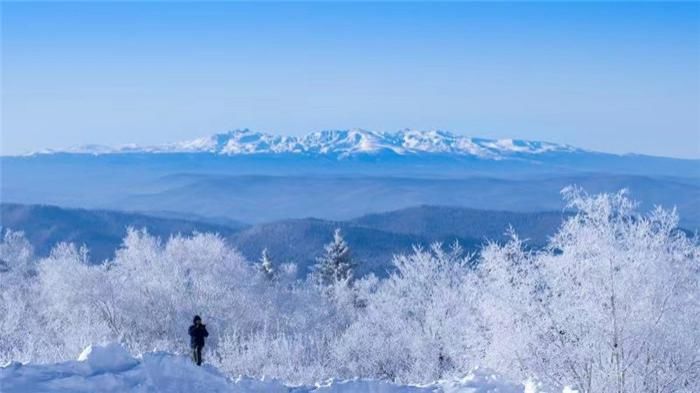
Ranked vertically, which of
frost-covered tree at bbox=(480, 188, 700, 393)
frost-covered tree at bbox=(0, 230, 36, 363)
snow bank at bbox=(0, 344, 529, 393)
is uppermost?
frost-covered tree at bbox=(480, 188, 700, 393)

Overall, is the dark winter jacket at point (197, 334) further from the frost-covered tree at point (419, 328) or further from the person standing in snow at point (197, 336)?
the frost-covered tree at point (419, 328)

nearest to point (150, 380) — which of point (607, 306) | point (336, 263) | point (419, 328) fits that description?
point (607, 306)

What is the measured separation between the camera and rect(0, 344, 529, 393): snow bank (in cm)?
1653

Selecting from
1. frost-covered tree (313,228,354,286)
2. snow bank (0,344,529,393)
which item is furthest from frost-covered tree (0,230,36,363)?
frost-covered tree (313,228,354,286)

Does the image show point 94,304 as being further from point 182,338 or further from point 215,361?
point 215,361

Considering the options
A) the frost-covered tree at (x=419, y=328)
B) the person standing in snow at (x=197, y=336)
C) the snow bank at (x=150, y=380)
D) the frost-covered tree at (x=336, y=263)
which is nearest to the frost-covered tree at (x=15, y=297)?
the person standing in snow at (x=197, y=336)

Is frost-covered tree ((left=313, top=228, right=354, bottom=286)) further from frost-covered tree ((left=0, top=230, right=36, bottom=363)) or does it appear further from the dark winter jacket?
the dark winter jacket

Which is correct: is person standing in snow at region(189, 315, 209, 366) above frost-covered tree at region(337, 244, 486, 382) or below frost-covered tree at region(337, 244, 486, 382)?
above

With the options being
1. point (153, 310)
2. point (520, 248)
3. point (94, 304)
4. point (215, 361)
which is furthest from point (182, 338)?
point (520, 248)

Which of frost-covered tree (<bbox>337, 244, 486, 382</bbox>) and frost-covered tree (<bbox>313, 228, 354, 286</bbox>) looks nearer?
frost-covered tree (<bbox>337, 244, 486, 382</bbox>)

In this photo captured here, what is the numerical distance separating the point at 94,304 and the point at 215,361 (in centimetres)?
1375

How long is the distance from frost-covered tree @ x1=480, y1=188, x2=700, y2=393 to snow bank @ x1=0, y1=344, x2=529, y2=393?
11.6 feet

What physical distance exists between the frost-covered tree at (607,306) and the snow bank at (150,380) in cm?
354

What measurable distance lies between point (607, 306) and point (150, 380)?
11.5m
